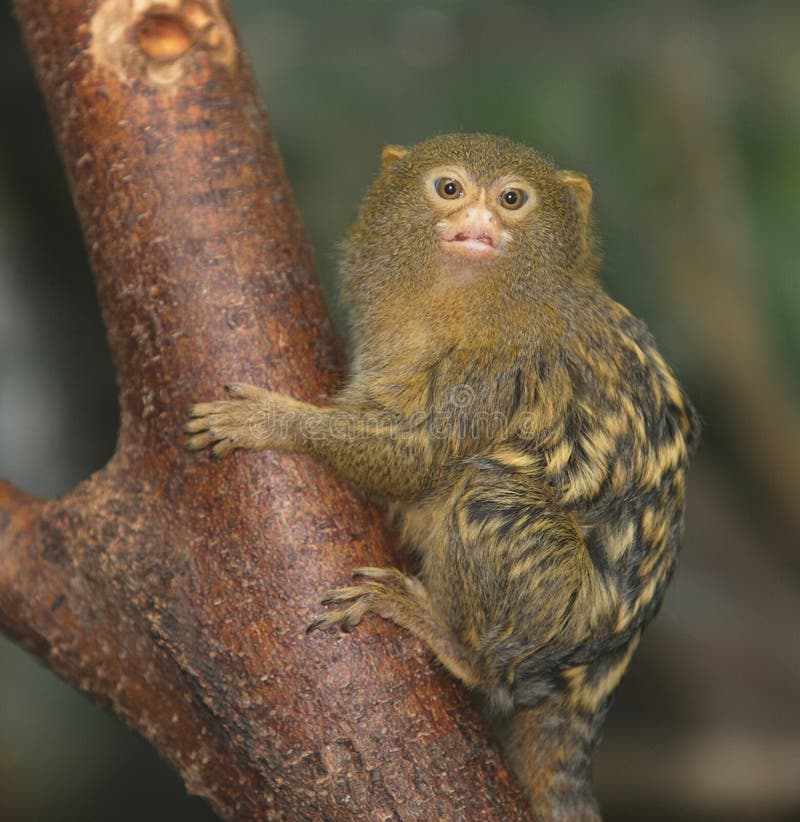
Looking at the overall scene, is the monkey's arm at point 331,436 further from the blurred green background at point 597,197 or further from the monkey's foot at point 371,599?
the blurred green background at point 597,197

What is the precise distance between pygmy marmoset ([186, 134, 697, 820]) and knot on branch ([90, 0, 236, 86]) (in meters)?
0.67

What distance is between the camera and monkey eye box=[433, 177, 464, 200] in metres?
2.68

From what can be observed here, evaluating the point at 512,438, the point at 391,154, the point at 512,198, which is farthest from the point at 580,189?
the point at 512,438

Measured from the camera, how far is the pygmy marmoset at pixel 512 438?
7.88 feet

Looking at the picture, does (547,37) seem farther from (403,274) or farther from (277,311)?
(277,311)

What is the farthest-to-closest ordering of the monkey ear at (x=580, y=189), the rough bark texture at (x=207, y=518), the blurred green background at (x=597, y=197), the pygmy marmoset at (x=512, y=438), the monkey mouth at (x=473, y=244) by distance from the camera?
the blurred green background at (x=597, y=197) < the monkey ear at (x=580, y=189) < the monkey mouth at (x=473, y=244) < the pygmy marmoset at (x=512, y=438) < the rough bark texture at (x=207, y=518)

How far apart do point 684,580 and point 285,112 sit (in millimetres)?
2883

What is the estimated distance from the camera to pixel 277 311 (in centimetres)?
239

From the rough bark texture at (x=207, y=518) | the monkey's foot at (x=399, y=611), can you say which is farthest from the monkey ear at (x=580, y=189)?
the monkey's foot at (x=399, y=611)

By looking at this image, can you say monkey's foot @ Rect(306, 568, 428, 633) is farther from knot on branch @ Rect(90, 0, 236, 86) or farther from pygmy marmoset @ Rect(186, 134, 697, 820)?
knot on branch @ Rect(90, 0, 236, 86)

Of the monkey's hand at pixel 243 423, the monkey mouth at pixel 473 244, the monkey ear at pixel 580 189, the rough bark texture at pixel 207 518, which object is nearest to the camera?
the rough bark texture at pixel 207 518

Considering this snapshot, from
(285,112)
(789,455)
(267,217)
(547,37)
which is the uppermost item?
(547,37)

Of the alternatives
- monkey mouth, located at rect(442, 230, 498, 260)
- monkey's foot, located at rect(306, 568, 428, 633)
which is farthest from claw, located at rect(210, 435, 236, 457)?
monkey mouth, located at rect(442, 230, 498, 260)

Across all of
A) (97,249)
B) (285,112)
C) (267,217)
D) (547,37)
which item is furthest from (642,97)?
(97,249)
